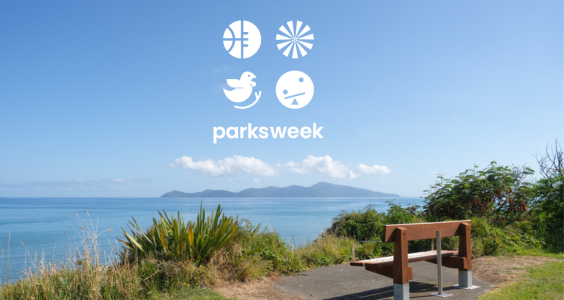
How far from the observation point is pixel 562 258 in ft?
28.5

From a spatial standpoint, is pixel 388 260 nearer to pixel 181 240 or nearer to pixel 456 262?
pixel 456 262

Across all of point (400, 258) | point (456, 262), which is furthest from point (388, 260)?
point (456, 262)

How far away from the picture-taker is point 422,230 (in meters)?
5.50

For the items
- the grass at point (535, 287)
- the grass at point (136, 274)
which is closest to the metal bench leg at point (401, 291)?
the grass at point (535, 287)

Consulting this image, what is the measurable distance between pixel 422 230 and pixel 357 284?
4.79ft

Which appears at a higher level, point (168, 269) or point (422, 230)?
point (422, 230)

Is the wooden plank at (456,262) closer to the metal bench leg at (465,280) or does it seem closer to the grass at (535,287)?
the metal bench leg at (465,280)

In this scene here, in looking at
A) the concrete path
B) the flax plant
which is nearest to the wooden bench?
the concrete path

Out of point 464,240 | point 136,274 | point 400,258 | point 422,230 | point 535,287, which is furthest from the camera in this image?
point 464,240

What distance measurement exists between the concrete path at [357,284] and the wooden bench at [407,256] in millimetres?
384

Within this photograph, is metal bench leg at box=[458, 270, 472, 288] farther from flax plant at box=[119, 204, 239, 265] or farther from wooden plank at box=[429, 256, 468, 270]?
flax plant at box=[119, 204, 239, 265]

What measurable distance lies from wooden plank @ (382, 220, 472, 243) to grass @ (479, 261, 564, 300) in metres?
0.99

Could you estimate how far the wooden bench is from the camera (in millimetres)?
5094

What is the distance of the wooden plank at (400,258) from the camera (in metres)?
5.07
